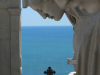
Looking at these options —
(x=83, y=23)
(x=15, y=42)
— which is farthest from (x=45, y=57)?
(x=83, y=23)

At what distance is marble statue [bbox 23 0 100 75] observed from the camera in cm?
129

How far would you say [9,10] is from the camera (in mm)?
5238

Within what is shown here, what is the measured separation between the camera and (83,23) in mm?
1355

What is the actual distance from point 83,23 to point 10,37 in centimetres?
425

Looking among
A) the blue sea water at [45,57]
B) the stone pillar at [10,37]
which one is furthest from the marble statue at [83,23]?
the blue sea water at [45,57]

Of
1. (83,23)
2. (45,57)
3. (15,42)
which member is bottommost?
(83,23)

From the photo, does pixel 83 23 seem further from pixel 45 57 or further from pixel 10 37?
pixel 45 57

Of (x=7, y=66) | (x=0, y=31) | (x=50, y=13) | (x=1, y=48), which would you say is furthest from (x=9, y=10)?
(x=50, y=13)

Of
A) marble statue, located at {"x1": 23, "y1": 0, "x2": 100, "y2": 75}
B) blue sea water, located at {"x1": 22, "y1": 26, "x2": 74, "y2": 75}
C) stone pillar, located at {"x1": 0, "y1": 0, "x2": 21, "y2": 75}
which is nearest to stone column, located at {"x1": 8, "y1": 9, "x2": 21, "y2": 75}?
stone pillar, located at {"x1": 0, "y1": 0, "x2": 21, "y2": 75}

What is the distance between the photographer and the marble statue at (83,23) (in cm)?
129

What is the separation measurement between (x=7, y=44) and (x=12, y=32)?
288mm

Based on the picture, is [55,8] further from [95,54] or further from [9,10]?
[9,10]

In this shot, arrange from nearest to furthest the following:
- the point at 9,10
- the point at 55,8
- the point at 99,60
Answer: the point at 99,60 → the point at 55,8 → the point at 9,10

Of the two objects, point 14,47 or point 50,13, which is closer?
point 50,13
